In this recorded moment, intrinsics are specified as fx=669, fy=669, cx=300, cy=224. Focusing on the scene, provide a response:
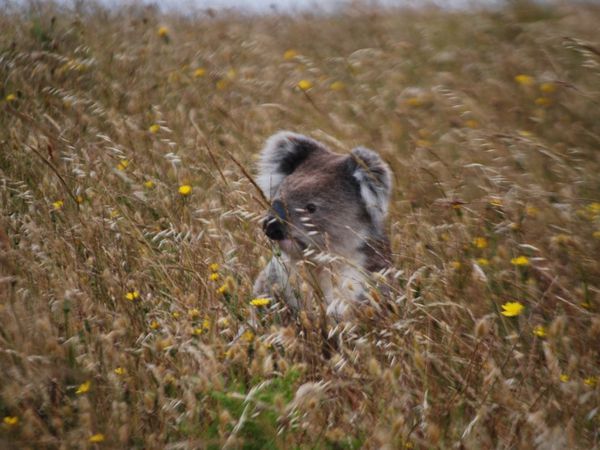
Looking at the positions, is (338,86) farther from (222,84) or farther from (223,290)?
(223,290)

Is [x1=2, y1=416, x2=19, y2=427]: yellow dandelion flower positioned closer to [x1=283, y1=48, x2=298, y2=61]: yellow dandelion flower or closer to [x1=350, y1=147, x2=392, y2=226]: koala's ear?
[x1=350, y1=147, x2=392, y2=226]: koala's ear

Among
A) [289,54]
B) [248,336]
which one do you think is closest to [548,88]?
[289,54]

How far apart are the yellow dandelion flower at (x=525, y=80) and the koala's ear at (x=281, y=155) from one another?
2433mm

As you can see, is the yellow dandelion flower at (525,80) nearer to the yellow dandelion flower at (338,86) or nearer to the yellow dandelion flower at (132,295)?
the yellow dandelion flower at (338,86)

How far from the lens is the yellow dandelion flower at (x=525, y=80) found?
20.1 feet

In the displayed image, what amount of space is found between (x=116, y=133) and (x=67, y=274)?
2.56 meters

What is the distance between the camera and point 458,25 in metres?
8.40

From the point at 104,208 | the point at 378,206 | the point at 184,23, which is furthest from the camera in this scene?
the point at 184,23

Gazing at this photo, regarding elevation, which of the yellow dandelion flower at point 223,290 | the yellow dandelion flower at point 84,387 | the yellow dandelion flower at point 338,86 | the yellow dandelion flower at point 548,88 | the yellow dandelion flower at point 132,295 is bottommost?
the yellow dandelion flower at point 338,86

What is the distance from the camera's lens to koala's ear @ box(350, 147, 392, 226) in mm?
4176

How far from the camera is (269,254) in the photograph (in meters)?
4.02

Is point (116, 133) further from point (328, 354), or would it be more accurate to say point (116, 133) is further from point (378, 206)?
point (328, 354)

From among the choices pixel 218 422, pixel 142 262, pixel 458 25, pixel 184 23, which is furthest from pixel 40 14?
pixel 218 422

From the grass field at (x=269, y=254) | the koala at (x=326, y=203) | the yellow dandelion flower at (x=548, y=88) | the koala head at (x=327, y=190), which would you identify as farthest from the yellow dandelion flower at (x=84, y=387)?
the yellow dandelion flower at (x=548, y=88)
